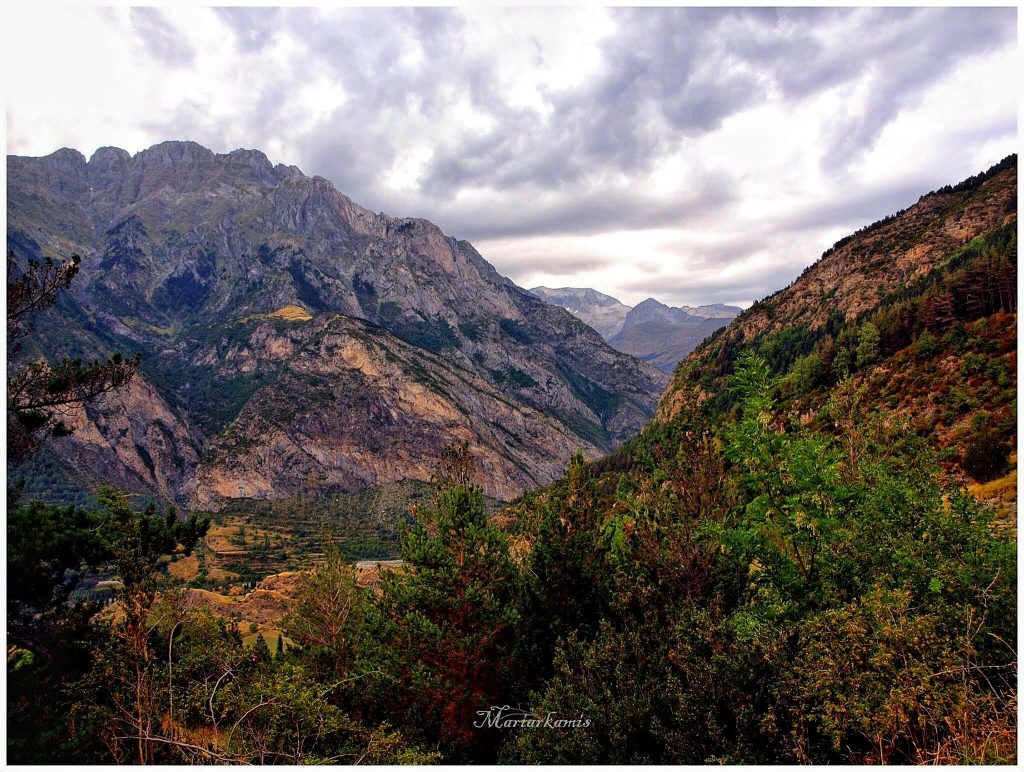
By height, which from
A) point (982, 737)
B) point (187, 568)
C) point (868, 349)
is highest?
point (868, 349)

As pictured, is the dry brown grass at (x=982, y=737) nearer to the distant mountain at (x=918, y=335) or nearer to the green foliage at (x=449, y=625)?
the distant mountain at (x=918, y=335)

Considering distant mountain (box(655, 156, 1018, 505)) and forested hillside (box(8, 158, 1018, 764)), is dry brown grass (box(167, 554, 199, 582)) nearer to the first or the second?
distant mountain (box(655, 156, 1018, 505))

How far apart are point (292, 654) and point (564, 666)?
2419 cm

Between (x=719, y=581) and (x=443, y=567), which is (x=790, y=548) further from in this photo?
(x=443, y=567)

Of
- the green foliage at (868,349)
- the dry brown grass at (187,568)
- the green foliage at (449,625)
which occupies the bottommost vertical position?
the dry brown grass at (187,568)

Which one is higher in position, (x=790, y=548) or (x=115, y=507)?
(x=115, y=507)

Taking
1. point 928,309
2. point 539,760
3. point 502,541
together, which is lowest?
point 539,760

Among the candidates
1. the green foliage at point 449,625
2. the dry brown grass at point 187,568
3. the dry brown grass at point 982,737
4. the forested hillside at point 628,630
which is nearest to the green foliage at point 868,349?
the forested hillside at point 628,630

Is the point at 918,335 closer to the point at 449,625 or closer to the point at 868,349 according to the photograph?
the point at 868,349

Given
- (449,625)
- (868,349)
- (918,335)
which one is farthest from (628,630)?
(868,349)

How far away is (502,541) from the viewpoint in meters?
17.7

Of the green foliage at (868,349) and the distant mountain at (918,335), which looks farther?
the green foliage at (868,349)

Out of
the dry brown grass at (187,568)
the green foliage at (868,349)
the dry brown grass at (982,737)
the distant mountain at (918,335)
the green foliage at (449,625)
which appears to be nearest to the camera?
the dry brown grass at (982,737)

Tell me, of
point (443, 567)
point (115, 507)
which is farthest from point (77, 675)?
point (443, 567)
